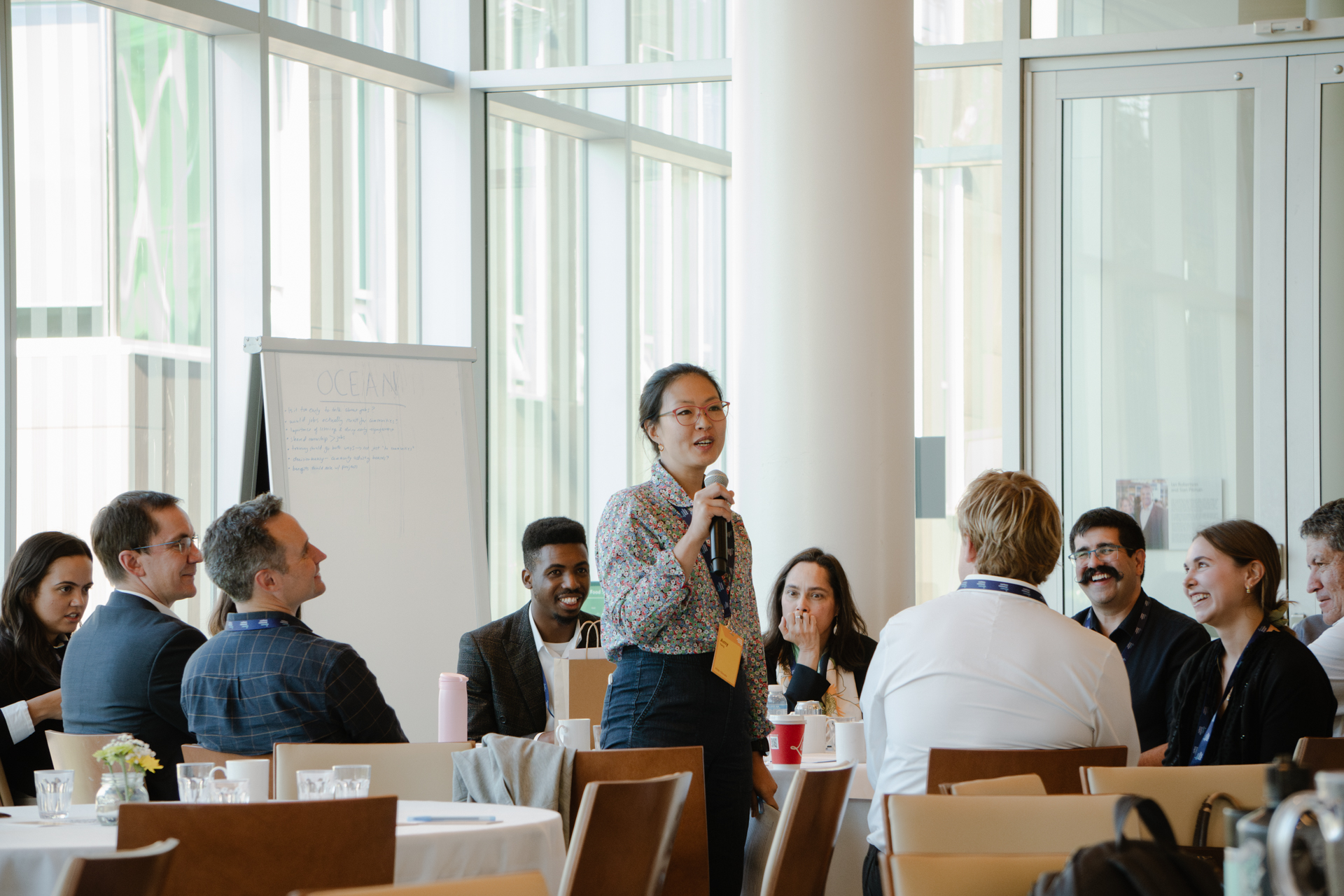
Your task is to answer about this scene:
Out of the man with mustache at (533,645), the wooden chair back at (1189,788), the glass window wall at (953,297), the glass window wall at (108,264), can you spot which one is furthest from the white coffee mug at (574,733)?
the glass window wall at (953,297)

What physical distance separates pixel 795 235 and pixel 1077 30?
7.20 ft

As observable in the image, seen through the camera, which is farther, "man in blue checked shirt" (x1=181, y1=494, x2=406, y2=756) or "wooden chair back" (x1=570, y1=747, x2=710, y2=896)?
"man in blue checked shirt" (x1=181, y1=494, x2=406, y2=756)

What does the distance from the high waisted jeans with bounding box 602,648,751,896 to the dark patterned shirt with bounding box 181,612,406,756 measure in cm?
62

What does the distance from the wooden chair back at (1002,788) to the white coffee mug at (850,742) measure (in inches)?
46.9

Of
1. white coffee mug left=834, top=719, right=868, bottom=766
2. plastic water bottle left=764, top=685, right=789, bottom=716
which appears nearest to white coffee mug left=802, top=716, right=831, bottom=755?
plastic water bottle left=764, top=685, right=789, bottom=716

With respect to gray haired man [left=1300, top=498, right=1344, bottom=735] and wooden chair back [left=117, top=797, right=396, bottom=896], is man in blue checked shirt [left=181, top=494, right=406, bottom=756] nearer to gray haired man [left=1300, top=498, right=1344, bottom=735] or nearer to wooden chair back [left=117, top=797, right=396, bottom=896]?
wooden chair back [left=117, top=797, right=396, bottom=896]

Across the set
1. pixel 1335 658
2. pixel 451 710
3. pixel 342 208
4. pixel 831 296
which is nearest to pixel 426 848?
pixel 451 710

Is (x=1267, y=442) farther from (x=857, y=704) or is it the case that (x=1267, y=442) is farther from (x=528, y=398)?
(x=528, y=398)

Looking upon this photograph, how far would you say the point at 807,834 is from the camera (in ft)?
9.64

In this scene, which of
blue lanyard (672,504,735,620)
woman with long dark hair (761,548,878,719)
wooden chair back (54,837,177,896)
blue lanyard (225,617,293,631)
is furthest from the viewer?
woman with long dark hair (761,548,878,719)

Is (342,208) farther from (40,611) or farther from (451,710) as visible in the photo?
(451,710)

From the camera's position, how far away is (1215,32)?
251 inches

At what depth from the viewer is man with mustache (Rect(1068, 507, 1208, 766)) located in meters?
4.44

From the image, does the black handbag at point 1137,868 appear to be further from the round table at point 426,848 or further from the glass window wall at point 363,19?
the glass window wall at point 363,19
